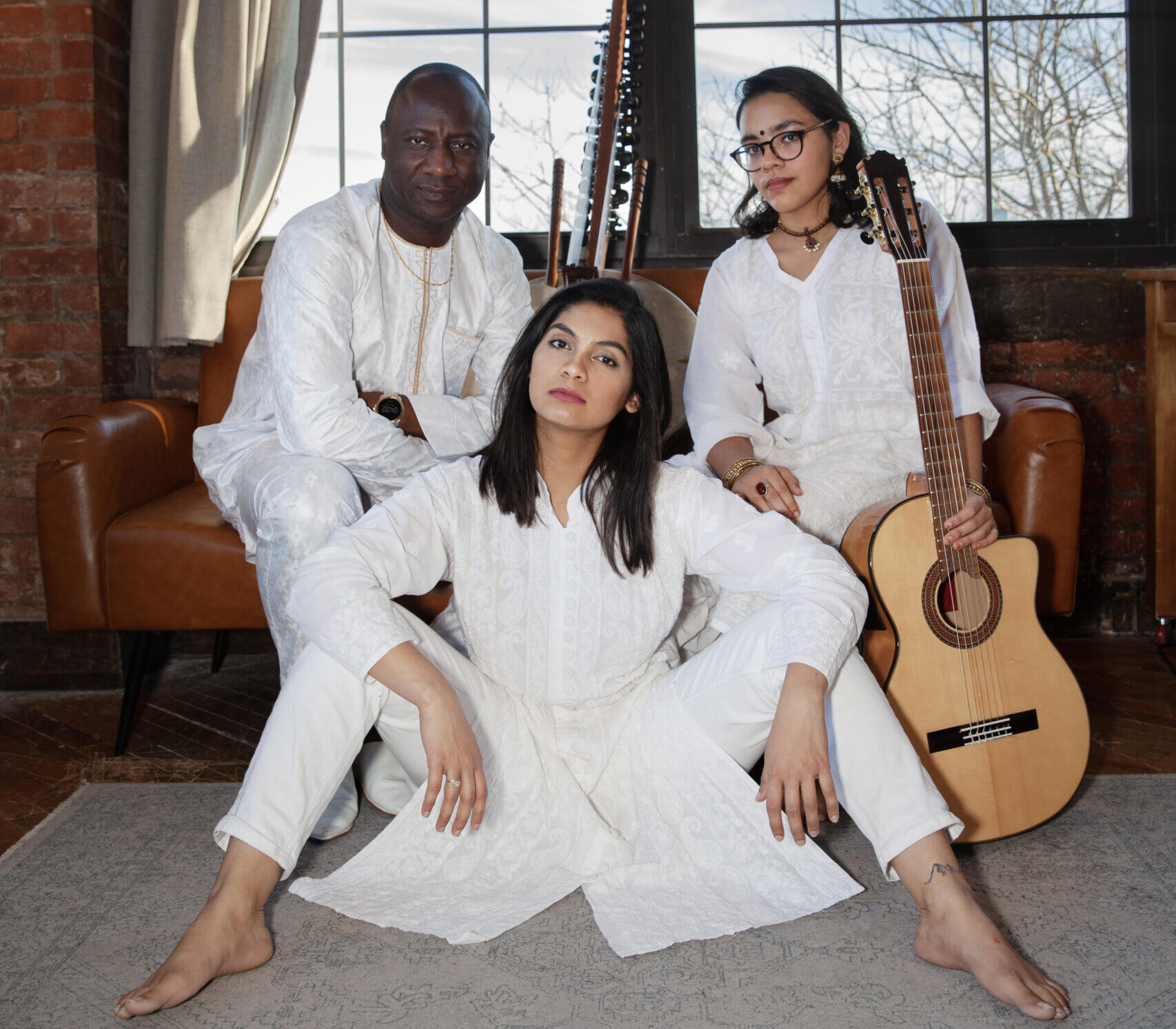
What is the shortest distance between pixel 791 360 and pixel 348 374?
3.02 ft

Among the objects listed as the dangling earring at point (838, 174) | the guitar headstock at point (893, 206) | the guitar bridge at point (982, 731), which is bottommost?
the guitar bridge at point (982, 731)

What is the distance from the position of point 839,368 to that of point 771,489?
0.35m

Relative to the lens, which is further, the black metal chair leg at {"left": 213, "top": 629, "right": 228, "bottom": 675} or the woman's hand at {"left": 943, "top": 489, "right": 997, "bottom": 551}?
the black metal chair leg at {"left": 213, "top": 629, "right": 228, "bottom": 675}

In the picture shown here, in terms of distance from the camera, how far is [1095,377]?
355cm

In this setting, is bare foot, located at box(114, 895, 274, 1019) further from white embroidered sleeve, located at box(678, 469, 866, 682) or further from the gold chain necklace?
the gold chain necklace

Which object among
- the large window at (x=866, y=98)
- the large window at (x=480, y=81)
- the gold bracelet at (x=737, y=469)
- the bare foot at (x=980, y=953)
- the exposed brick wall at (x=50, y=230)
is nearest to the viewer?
the bare foot at (x=980, y=953)

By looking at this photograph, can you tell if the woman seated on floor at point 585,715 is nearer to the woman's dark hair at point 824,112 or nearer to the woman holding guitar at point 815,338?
the woman holding guitar at point 815,338

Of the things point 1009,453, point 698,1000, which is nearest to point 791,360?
point 1009,453

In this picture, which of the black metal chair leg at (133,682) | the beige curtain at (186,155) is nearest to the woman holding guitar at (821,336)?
the black metal chair leg at (133,682)

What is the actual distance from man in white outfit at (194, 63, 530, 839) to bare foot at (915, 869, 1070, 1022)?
1.04 metres

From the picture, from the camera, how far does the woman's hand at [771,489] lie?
6.98 ft

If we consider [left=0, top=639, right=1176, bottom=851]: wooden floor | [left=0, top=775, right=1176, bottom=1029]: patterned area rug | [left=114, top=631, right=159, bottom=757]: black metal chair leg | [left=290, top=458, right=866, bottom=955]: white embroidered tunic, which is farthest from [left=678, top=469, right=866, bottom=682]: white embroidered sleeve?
[left=114, top=631, right=159, bottom=757]: black metal chair leg

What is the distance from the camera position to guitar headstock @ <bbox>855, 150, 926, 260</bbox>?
7.00 ft

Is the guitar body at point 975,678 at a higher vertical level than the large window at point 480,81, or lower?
lower
